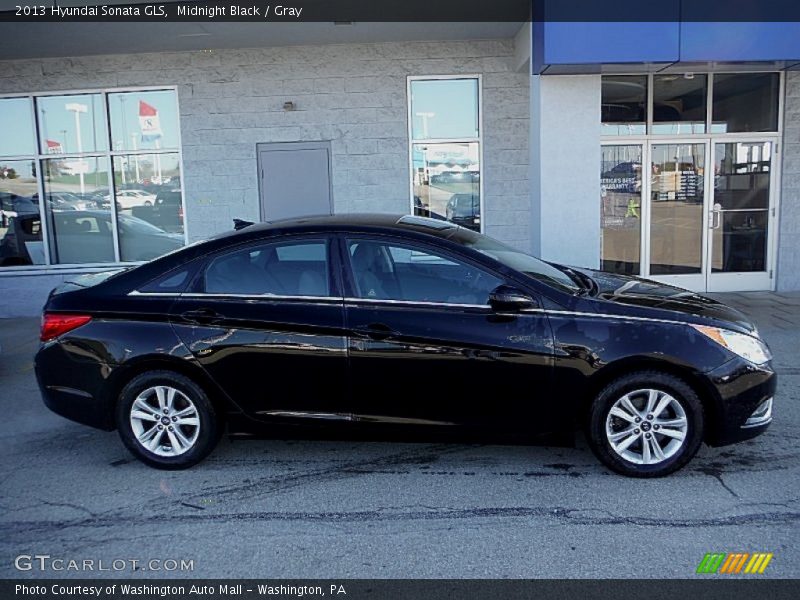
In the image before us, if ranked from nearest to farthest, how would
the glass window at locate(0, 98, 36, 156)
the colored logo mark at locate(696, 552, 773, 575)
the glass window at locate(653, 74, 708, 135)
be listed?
the colored logo mark at locate(696, 552, 773, 575) → the glass window at locate(653, 74, 708, 135) → the glass window at locate(0, 98, 36, 156)

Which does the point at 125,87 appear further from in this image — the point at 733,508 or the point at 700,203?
the point at 733,508

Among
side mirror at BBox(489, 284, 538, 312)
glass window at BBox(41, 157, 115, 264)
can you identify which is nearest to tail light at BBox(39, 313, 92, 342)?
side mirror at BBox(489, 284, 538, 312)

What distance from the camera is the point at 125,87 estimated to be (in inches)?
403

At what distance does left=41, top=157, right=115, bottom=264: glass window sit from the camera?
415 inches

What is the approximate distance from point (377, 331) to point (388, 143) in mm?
6168

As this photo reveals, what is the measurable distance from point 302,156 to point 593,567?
7839mm

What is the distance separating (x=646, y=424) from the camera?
13.9 ft

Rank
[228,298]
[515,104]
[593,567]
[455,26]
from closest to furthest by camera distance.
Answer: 1. [593,567]
2. [228,298]
3. [455,26]
4. [515,104]

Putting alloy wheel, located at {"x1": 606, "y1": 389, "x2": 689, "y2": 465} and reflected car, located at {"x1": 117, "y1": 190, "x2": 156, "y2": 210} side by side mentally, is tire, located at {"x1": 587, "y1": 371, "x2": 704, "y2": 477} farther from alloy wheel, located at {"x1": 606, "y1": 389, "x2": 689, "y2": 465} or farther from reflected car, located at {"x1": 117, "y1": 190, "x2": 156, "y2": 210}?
reflected car, located at {"x1": 117, "y1": 190, "x2": 156, "y2": 210}

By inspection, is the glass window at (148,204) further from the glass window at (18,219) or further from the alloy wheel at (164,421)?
the alloy wheel at (164,421)

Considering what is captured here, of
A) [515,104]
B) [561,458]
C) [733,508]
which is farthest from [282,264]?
[515,104]

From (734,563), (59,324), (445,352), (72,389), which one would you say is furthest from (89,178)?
(734,563)

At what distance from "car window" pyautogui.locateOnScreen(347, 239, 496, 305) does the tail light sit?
1.83 metres

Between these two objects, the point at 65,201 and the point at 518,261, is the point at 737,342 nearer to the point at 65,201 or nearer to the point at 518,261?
the point at 518,261
